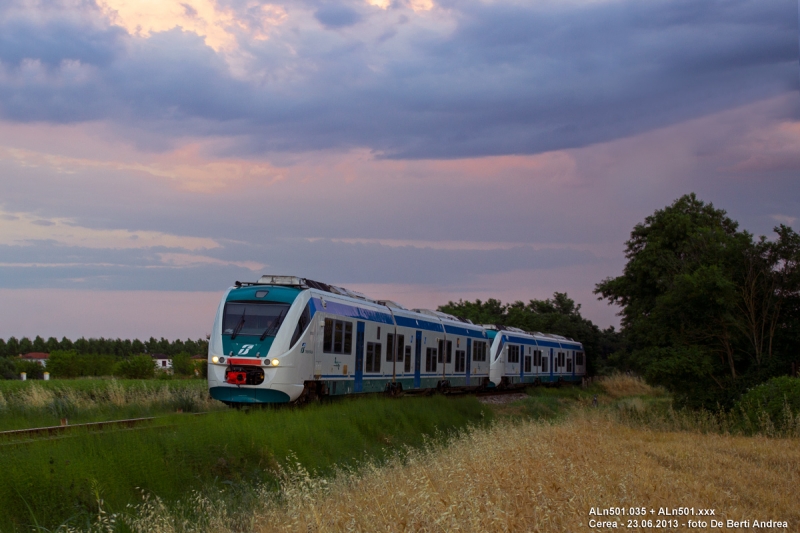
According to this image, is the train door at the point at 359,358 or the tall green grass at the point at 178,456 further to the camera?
the train door at the point at 359,358

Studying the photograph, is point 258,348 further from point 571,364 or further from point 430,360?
point 571,364

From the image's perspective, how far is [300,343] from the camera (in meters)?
19.4

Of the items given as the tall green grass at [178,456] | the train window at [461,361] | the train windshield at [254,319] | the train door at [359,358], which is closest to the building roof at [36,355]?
the train window at [461,361]

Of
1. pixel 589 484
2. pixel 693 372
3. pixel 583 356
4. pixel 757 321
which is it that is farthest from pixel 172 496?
pixel 583 356

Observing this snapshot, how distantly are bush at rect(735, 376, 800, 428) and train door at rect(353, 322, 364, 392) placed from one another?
10.5 meters

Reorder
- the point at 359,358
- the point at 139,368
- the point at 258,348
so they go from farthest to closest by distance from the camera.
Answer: the point at 139,368, the point at 359,358, the point at 258,348

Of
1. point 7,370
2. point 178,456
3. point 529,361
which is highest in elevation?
point 529,361

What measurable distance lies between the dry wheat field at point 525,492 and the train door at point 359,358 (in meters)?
8.60

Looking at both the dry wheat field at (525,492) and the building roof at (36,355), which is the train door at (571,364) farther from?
the building roof at (36,355)

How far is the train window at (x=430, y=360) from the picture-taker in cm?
3031

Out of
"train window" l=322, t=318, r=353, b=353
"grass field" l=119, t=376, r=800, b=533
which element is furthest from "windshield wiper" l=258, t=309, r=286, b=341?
"grass field" l=119, t=376, r=800, b=533

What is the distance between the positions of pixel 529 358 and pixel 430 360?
631 inches

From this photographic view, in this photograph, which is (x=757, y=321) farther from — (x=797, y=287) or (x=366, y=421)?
(x=366, y=421)

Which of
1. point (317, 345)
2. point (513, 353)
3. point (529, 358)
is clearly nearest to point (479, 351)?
point (513, 353)
